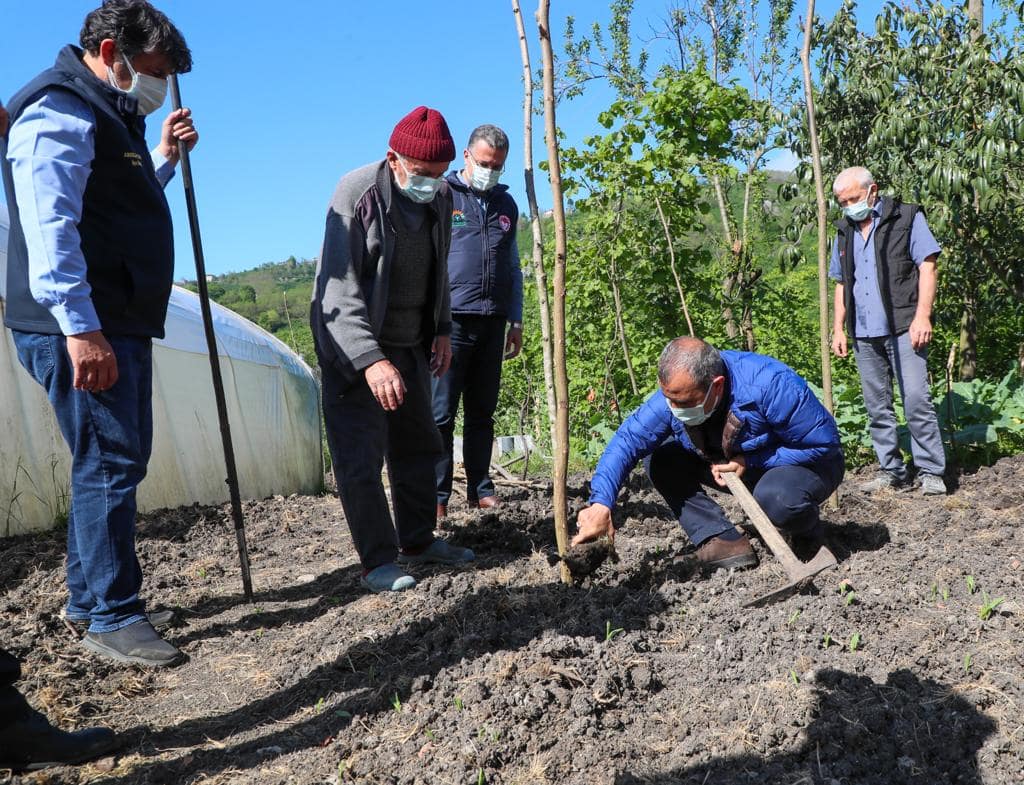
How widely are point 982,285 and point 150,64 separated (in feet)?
21.6

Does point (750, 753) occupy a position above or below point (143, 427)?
below

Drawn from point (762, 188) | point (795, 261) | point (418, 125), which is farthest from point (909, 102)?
point (418, 125)

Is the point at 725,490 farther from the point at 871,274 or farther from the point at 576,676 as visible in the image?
the point at 871,274

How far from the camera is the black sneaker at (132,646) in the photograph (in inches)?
114

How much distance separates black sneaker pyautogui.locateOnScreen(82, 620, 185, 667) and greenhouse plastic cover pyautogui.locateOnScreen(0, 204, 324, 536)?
89.5 inches

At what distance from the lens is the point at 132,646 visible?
2.92 metres

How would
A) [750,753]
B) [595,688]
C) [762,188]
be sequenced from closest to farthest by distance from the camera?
[750,753], [595,688], [762,188]

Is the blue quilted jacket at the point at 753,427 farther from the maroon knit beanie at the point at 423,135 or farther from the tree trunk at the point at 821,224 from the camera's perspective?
the maroon knit beanie at the point at 423,135

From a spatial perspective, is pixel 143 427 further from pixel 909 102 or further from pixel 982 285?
pixel 982 285

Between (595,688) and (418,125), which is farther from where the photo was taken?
(418,125)

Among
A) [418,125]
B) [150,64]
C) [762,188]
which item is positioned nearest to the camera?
[150,64]

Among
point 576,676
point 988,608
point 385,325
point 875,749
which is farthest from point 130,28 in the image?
point 988,608

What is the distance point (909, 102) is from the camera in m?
5.57

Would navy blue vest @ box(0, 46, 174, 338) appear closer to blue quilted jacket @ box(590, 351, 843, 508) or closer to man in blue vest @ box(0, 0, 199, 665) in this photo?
man in blue vest @ box(0, 0, 199, 665)
